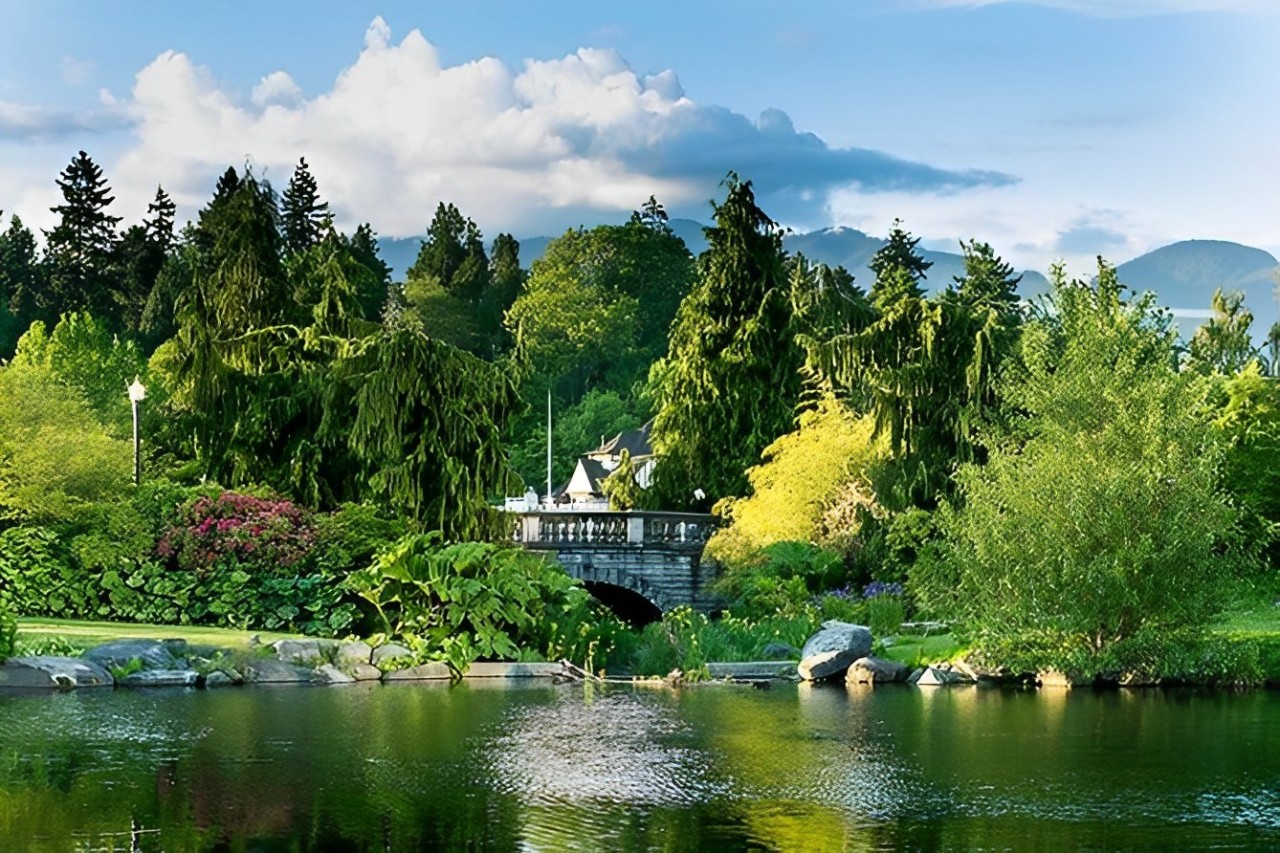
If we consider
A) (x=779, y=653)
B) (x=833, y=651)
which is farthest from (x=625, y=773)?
(x=779, y=653)

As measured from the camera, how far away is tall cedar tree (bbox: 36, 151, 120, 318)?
6625cm

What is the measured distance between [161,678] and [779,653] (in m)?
10.1

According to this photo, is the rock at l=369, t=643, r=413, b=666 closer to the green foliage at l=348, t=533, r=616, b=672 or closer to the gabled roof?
the green foliage at l=348, t=533, r=616, b=672

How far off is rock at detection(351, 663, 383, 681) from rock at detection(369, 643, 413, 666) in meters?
0.13

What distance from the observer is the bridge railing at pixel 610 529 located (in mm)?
35188

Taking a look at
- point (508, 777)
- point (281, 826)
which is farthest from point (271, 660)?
point (281, 826)

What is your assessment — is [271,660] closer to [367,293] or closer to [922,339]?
[922,339]

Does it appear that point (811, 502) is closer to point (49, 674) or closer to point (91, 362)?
point (49, 674)

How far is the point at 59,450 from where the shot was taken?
28.1 metres

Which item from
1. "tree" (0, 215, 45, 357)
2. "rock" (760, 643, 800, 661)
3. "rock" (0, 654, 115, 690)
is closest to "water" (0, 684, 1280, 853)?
"rock" (0, 654, 115, 690)

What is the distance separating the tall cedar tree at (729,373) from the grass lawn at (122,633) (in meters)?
18.1

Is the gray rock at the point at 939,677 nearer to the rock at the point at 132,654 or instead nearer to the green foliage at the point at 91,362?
the rock at the point at 132,654

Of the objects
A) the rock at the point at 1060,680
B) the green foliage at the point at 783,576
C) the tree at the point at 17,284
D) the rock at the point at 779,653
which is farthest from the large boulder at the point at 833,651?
the tree at the point at 17,284

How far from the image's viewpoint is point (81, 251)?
6869 cm
